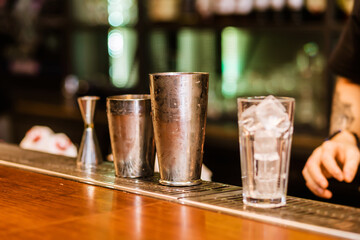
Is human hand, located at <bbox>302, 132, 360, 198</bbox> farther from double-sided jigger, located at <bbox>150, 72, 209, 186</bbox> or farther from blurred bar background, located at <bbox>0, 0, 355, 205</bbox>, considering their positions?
blurred bar background, located at <bbox>0, 0, 355, 205</bbox>

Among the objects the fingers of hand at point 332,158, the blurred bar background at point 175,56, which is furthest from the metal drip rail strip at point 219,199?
the blurred bar background at point 175,56

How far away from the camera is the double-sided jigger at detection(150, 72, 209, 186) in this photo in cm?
111

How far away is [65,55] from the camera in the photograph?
5.00 meters

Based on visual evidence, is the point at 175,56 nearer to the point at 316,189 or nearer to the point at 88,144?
the point at 88,144

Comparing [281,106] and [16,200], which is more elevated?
[281,106]

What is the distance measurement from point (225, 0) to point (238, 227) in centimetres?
294

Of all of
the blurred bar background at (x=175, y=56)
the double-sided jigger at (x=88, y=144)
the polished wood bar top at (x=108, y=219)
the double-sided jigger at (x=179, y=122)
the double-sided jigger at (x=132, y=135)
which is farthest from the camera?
the blurred bar background at (x=175, y=56)

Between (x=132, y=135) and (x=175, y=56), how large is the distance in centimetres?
314

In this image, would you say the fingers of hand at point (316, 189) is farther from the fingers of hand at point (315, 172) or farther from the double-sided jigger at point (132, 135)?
the double-sided jigger at point (132, 135)

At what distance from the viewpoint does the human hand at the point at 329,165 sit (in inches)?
48.9

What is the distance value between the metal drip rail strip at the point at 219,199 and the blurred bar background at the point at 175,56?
5.29 feet

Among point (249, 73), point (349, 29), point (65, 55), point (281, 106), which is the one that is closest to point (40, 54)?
point (65, 55)

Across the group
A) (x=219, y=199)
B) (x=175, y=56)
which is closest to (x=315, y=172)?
(x=219, y=199)

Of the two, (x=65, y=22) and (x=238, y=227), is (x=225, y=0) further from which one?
(x=238, y=227)
